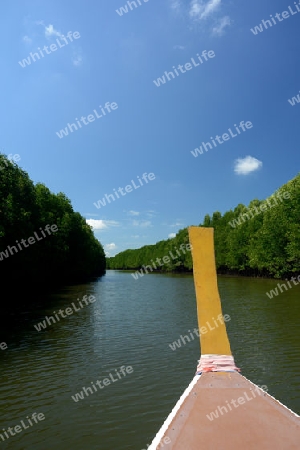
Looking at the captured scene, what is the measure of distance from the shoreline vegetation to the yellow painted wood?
28059mm

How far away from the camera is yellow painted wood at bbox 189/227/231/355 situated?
214 inches

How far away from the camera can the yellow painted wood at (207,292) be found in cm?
545

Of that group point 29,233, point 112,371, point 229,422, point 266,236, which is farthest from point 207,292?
point 266,236

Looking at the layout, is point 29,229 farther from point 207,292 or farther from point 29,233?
point 207,292

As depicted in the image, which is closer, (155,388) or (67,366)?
(155,388)

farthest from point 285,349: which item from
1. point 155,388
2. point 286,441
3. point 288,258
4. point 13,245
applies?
point 288,258

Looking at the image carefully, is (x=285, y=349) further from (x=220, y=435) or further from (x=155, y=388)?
(x=220, y=435)

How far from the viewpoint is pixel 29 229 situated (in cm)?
3878

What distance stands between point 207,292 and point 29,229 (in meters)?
36.5

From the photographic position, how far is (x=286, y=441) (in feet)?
11.6

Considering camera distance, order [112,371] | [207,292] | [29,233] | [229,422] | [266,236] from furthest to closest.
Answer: [266,236]
[29,233]
[112,371]
[207,292]
[229,422]

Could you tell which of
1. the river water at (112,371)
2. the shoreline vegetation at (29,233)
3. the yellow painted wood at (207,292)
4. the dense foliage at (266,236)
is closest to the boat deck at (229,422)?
the yellow painted wood at (207,292)

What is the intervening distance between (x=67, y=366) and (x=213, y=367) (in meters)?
8.56

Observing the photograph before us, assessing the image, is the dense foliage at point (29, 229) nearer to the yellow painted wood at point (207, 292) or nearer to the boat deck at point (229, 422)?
the yellow painted wood at point (207, 292)
